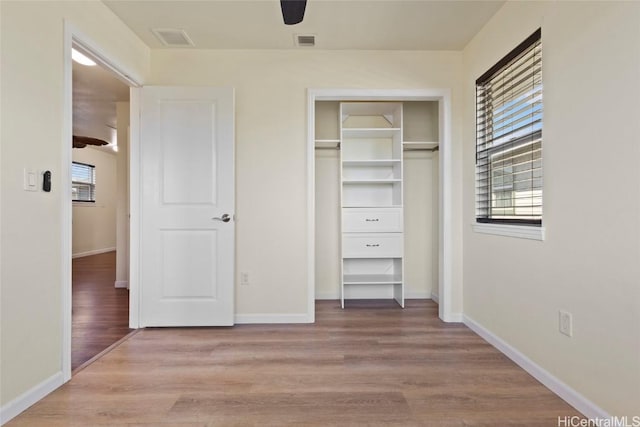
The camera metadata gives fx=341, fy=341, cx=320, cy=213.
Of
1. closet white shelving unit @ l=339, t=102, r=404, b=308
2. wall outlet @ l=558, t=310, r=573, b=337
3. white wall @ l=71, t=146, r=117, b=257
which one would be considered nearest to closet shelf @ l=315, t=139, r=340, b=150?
closet white shelving unit @ l=339, t=102, r=404, b=308

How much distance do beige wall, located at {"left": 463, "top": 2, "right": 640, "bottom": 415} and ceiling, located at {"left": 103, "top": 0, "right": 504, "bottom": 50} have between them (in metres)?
0.46

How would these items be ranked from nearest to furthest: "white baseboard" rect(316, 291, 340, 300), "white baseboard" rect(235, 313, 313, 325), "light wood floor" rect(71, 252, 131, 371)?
1. "light wood floor" rect(71, 252, 131, 371)
2. "white baseboard" rect(235, 313, 313, 325)
3. "white baseboard" rect(316, 291, 340, 300)

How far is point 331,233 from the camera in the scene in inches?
151

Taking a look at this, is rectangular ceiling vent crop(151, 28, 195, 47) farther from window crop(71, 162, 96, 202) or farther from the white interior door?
window crop(71, 162, 96, 202)

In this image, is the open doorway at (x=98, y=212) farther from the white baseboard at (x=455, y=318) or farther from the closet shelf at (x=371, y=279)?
the white baseboard at (x=455, y=318)

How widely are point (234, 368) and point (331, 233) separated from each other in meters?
1.96

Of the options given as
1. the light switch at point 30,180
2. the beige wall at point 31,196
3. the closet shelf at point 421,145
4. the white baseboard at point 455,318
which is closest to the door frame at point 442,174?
the white baseboard at point 455,318

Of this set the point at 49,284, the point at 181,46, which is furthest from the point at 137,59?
the point at 49,284

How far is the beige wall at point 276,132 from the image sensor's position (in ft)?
10.1

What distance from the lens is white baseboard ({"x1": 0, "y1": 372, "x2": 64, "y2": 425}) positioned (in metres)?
1.62

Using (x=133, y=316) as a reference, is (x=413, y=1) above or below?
above

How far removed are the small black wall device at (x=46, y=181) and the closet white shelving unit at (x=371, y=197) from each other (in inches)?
92.1

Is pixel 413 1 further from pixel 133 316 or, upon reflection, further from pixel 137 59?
pixel 133 316

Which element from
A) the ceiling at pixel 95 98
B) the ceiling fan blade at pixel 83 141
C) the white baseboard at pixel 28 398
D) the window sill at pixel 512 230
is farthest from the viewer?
the ceiling fan blade at pixel 83 141
